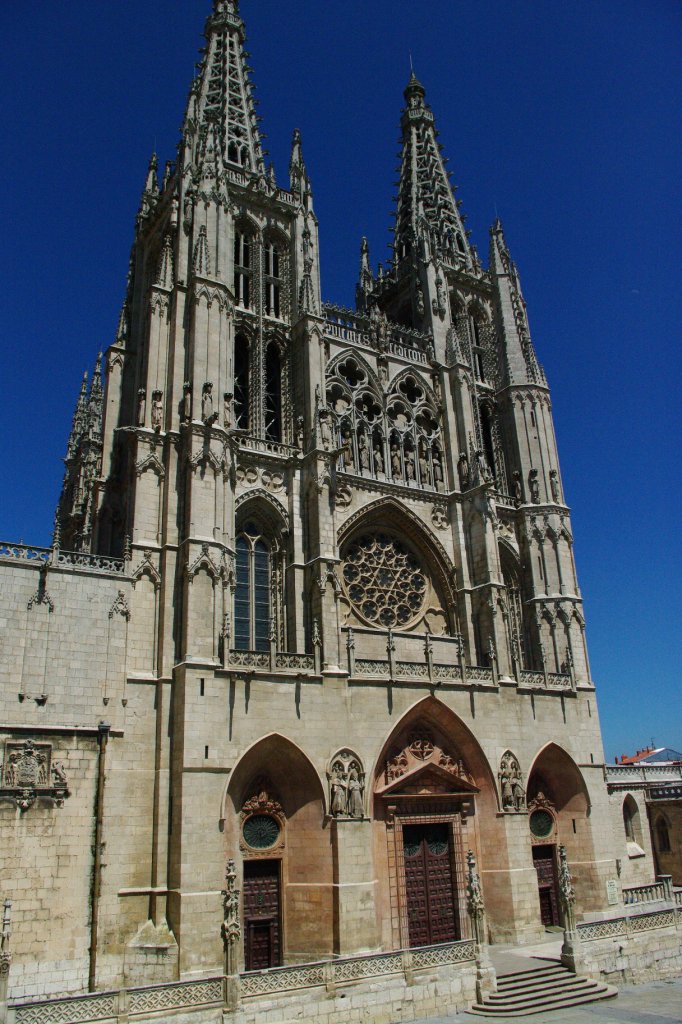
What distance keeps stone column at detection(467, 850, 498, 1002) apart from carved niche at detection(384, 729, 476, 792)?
394 cm

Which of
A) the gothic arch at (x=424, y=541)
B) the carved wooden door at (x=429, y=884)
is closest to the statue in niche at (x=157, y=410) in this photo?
the gothic arch at (x=424, y=541)

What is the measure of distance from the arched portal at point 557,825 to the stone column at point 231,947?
11609 mm

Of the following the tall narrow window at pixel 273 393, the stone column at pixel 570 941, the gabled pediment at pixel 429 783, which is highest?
the tall narrow window at pixel 273 393

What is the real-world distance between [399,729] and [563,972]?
22.1 feet

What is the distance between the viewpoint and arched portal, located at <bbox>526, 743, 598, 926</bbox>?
78.3ft

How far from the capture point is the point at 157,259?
93.4ft

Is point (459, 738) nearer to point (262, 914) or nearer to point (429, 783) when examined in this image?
point (429, 783)

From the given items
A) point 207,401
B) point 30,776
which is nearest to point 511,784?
point 30,776

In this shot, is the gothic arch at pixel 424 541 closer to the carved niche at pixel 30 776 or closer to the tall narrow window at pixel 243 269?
the tall narrow window at pixel 243 269

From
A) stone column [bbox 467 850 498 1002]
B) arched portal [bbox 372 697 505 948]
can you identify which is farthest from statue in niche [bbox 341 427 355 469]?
stone column [bbox 467 850 498 1002]

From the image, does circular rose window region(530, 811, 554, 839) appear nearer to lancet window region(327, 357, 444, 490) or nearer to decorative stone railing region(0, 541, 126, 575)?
lancet window region(327, 357, 444, 490)

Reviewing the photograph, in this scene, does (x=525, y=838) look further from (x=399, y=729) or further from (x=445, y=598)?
(x=445, y=598)

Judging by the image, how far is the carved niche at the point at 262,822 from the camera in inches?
763

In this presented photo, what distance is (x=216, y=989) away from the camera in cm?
1426
